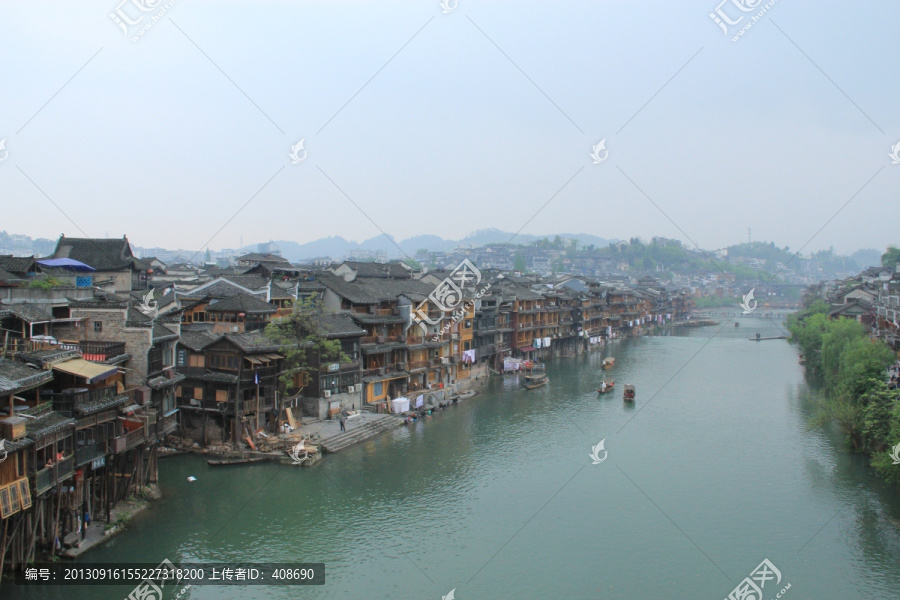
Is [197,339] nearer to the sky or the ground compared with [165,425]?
nearer to the sky

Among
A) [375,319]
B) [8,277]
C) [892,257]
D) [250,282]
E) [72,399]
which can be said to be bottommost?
[72,399]

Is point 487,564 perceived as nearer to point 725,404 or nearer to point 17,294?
point 17,294

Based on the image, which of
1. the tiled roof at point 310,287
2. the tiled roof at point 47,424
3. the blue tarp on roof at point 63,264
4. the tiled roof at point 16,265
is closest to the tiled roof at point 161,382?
the tiled roof at point 47,424

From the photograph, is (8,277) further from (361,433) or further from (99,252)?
(361,433)

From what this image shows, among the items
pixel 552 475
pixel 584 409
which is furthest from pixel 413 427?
pixel 584 409

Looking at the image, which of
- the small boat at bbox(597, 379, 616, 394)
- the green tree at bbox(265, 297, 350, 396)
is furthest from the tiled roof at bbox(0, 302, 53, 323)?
the small boat at bbox(597, 379, 616, 394)

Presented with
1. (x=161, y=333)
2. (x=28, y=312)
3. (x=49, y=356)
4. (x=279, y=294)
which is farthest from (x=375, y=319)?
(x=49, y=356)

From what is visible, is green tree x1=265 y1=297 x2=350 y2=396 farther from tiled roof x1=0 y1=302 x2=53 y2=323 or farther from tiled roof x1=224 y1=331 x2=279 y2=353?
tiled roof x1=0 y1=302 x2=53 y2=323
